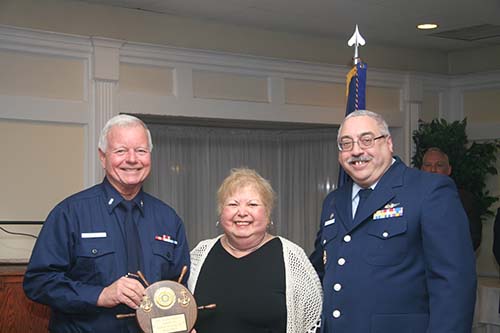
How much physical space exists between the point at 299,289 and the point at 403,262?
469 millimetres

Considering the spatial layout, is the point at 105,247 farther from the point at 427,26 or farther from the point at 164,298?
the point at 427,26

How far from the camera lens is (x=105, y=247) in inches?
115

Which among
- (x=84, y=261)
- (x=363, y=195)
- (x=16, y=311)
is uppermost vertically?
(x=363, y=195)

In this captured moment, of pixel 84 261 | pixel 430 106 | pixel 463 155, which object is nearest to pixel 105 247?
pixel 84 261

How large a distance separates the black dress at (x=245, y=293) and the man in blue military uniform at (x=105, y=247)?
18 cm

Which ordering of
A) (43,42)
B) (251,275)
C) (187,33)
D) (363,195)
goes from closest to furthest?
(363,195) → (251,275) → (43,42) → (187,33)

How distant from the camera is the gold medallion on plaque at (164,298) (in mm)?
2809

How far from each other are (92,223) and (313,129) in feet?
16.8

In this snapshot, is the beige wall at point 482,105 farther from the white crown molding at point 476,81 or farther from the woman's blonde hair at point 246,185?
the woman's blonde hair at point 246,185

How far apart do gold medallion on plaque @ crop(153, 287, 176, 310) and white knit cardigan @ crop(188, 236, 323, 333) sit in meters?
0.32

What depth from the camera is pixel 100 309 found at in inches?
114

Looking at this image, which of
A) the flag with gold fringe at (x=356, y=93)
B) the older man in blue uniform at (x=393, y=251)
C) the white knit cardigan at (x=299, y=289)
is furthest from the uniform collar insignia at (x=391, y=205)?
the flag with gold fringe at (x=356, y=93)

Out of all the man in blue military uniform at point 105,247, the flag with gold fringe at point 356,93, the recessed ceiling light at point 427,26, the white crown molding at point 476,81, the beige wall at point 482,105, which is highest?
the recessed ceiling light at point 427,26

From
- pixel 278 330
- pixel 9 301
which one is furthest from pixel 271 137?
pixel 278 330
